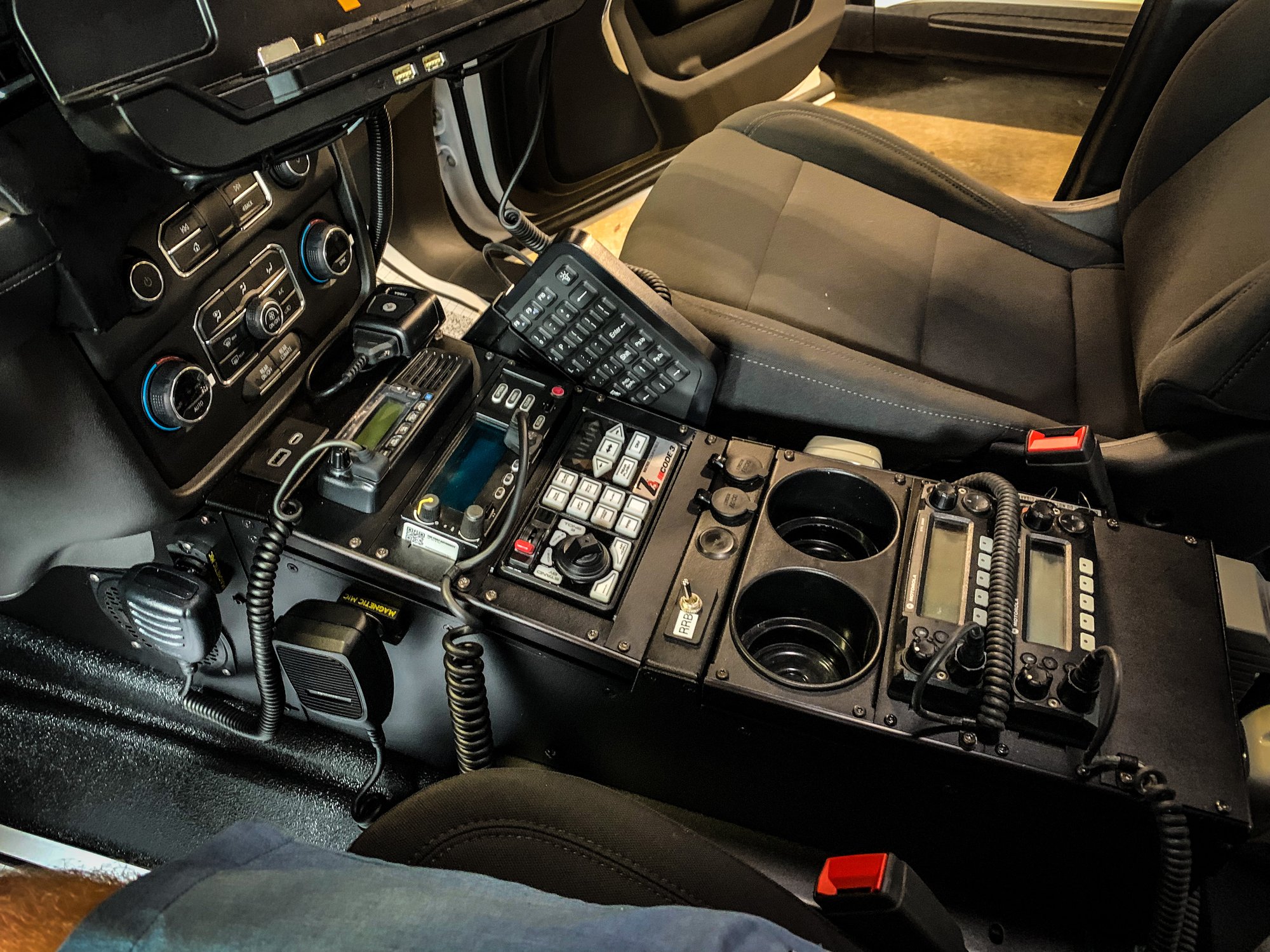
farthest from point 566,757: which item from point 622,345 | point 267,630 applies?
point 622,345

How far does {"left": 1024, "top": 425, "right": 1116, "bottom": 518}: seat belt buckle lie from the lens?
41.4 inches

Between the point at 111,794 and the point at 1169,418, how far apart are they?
1.42 m

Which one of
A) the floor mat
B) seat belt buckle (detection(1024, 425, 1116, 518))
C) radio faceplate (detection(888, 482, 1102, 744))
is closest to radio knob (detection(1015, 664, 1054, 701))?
radio faceplate (detection(888, 482, 1102, 744))

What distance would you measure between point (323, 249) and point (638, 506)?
0.47 m

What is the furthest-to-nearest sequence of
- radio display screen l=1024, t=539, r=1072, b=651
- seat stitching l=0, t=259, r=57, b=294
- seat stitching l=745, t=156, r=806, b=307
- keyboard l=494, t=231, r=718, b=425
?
seat stitching l=745, t=156, r=806, b=307 < keyboard l=494, t=231, r=718, b=425 < radio display screen l=1024, t=539, r=1072, b=651 < seat stitching l=0, t=259, r=57, b=294

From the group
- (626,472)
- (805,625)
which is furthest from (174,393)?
(805,625)

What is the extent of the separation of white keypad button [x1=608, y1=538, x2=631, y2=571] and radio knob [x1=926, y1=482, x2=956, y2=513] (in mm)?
341

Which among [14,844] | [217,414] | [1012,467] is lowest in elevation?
[14,844]

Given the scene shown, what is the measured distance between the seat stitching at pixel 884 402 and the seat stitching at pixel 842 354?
3 centimetres

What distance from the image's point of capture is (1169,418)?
108cm

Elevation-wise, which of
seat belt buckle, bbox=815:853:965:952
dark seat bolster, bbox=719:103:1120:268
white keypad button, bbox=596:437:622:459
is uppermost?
dark seat bolster, bbox=719:103:1120:268

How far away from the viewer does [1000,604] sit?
0.90 metres

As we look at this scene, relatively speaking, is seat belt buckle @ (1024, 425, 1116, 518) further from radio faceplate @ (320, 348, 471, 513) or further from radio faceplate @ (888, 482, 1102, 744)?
radio faceplate @ (320, 348, 471, 513)

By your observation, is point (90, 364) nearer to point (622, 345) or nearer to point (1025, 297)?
point (622, 345)
